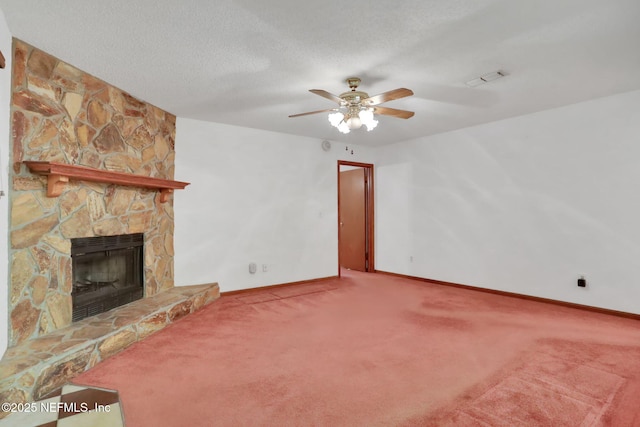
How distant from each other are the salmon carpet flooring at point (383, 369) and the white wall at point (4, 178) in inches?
26.4

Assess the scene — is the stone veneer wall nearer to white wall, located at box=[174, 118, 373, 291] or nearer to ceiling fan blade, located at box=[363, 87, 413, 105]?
white wall, located at box=[174, 118, 373, 291]

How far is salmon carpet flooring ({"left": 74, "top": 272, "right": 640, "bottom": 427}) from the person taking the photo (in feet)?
6.00

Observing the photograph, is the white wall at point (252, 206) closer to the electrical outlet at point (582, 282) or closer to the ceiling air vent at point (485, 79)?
the ceiling air vent at point (485, 79)

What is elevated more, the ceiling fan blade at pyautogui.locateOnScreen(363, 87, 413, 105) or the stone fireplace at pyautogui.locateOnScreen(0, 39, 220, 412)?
the ceiling fan blade at pyautogui.locateOnScreen(363, 87, 413, 105)

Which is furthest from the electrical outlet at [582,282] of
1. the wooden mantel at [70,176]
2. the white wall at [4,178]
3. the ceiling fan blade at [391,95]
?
the white wall at [4,178]

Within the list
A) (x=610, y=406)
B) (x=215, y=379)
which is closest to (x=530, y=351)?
(x=610, y=406)

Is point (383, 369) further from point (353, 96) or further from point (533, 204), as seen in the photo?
point (533, 204)

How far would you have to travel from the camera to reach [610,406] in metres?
1.90

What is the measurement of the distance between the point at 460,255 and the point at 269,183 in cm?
307

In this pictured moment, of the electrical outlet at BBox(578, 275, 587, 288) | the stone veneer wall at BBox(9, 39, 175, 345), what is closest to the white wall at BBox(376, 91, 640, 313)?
the electrical outlet at BBox(578, 275, 587, 288)

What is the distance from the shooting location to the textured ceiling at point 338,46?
6.58ft

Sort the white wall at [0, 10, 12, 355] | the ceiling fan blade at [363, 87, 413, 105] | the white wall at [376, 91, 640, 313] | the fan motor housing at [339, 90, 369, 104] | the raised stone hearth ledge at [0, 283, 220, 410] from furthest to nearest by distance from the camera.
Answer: the white wall at [376, 91, 640, 313] → the fan motor housing at [339, 90, 369, 104] → the ceiling fan blade at [363, 87, 413, 105] → the white wall at [0, 10, 12, 355] → the raised stone hearth ledge at [0, 283, 220, 410]

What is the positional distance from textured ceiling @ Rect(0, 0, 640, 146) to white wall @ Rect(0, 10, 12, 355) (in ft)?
0.64

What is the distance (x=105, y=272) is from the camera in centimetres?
331
